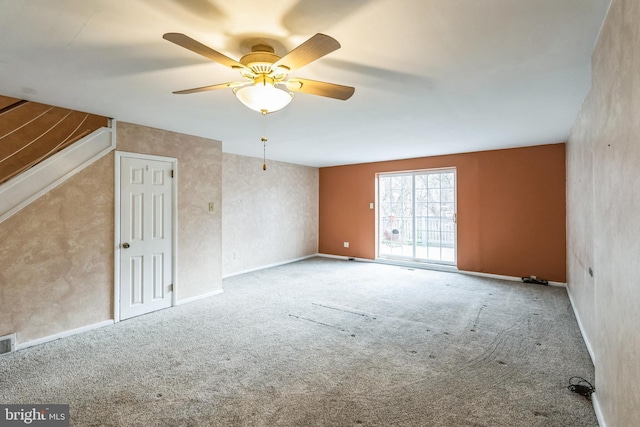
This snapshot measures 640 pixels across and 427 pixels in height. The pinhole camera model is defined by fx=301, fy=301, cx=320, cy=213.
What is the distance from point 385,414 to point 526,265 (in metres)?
4.50

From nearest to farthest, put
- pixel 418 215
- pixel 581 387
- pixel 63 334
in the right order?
pixel 581 387, pixel 63 334, pixel 418 215

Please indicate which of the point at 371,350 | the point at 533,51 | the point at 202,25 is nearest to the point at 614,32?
the point at 533,51

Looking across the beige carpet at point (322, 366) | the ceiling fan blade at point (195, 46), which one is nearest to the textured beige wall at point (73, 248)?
the beige carpet at point (322, 366)

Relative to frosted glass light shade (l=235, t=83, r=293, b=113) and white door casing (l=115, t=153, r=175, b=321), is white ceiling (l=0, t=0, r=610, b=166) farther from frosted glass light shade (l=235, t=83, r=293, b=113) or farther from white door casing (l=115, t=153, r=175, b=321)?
white door casing (l=115, t=153, r=175, b=321)

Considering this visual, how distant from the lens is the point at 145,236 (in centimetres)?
379

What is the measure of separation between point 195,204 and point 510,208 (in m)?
5.24

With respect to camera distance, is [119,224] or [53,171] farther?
[119,224]

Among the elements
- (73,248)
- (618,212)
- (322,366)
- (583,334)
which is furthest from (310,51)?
(583,334)

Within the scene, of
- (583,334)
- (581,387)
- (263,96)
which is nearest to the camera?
(263,96)

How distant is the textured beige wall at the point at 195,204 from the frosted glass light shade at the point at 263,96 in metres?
2.57

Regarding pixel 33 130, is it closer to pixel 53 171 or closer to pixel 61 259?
pixel 53 171

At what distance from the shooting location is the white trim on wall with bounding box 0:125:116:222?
2832mm

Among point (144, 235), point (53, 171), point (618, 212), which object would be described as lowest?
point (144, 235)

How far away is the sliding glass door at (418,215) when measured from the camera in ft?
20.0
